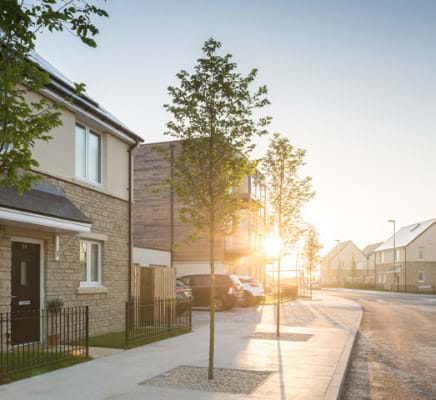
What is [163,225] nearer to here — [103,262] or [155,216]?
[155,216]

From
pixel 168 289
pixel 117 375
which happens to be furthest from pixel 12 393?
pixel 168 289

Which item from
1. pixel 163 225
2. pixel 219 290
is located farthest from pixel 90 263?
pixel 163 225

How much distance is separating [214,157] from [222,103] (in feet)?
2.99

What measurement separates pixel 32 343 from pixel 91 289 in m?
2.69

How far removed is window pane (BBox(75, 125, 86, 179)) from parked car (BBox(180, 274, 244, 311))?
12.4 m

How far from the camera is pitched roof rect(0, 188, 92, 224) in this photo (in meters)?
10.4

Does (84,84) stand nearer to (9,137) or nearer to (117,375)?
(9,137)

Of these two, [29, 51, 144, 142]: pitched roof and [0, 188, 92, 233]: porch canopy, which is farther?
[29, 51, 144, 142]: pitched roof

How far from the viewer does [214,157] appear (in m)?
9.12

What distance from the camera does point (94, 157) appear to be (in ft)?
50.4

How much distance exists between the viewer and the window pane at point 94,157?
592 inches

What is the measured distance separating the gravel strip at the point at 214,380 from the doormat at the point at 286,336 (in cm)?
475

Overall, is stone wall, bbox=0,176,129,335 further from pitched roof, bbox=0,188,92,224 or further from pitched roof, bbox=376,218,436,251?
pitched roof, bbox=376,218,436,251

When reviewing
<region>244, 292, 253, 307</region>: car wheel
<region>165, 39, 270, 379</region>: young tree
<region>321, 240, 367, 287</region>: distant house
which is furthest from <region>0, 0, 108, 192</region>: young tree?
<region>321, 240, 367, 287</region>: distant house
